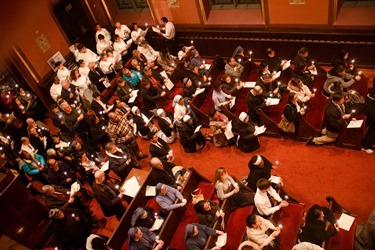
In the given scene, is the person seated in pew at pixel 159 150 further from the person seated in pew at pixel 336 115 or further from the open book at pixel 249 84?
A: the person seated in pew at pixel 336 115

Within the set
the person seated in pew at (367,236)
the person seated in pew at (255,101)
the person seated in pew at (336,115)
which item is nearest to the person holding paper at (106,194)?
the person seated in pew at (255,101)

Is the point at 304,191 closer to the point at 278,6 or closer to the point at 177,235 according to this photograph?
the point at 177,235

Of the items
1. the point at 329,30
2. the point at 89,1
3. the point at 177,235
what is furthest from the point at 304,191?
the point at 89,1

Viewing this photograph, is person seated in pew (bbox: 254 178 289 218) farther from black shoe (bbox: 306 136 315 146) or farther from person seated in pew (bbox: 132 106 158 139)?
person seated in pew (bbox: 132 106 158 139)

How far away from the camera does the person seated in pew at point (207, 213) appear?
6464 millimetres

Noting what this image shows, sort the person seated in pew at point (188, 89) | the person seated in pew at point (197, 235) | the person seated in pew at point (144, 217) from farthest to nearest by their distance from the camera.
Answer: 1. the person seated in pew at point (188, 89)
2. the person seated in pew at point (144, 217)
3. the person seated in pew at point (197, 235)

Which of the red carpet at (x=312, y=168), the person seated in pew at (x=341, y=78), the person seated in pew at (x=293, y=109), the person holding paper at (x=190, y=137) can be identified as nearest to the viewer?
the red carpet at (x=312, y=168)

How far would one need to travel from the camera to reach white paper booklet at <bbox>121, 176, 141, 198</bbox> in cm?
767

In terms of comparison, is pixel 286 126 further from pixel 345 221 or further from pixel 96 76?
pixel 96 76

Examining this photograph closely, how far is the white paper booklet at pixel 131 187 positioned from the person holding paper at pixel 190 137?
169 centimetres

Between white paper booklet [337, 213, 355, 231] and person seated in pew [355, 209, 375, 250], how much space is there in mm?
182

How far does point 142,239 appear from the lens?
6504 millimetres

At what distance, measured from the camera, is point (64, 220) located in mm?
7082

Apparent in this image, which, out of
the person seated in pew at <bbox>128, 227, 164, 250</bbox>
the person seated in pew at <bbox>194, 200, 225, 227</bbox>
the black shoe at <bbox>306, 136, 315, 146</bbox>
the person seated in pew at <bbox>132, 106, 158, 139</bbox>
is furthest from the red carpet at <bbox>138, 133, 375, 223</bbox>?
the person seated in pew at <bbox>128, 227, 164, 250</bbox>
